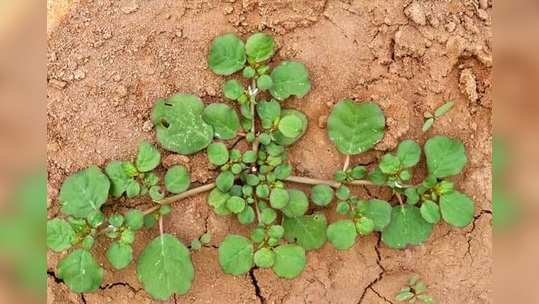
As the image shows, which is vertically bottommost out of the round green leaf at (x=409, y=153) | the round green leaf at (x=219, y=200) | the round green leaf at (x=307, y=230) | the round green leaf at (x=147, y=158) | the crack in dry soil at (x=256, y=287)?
the crack in dry soil at (x=256, y=287)

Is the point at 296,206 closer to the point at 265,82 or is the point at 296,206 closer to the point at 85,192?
the point at 265,82

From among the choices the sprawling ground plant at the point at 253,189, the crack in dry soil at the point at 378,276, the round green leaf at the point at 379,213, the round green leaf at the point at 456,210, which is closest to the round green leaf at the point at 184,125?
the sprawling ground plant at the point at 253,189

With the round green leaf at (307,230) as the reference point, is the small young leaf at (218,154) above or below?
above

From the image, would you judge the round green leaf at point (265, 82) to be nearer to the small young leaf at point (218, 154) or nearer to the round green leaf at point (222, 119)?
the round green leaf at point (222, 119)

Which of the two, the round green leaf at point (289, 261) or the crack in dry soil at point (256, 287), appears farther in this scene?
the crack in dry soil at point (256, 287)

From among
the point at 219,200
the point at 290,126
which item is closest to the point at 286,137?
the point at 290,126

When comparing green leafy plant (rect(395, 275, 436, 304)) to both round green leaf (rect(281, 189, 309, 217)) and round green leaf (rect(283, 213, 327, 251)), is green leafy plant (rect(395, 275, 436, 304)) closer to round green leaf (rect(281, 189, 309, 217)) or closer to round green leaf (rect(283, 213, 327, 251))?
round green leaf (rect(283, 213, 327, 251))
